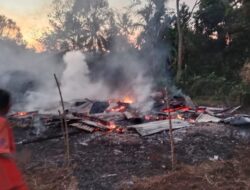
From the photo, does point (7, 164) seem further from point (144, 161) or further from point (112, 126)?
point (112, 126)

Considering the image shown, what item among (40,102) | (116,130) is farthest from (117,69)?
(116,130)

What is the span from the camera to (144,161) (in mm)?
8758

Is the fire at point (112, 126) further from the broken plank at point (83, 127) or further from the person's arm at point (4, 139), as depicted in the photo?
the person's arm at point (4, 139)

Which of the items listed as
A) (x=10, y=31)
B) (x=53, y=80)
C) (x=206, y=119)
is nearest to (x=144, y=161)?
(x=206, y=119)

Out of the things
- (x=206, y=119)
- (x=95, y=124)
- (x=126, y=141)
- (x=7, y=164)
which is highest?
(x=7, y=164)

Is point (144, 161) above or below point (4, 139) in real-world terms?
below

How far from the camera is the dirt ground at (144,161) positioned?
7.19 meters

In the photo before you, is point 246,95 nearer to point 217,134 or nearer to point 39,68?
point 217,134

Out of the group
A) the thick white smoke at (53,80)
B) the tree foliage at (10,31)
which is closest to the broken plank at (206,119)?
the thick white smoke at (53,80)

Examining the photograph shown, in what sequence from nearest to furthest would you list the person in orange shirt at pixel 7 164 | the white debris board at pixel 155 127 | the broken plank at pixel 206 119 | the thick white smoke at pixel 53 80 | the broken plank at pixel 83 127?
the person in orange shirt at pixel 7 164
the white debris board at pixel 155 127
the broken plank at pixel 83 127
the broken plank at pixel 206 119
the thick white smoke at pixel 53 80

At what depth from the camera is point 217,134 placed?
10.9 m

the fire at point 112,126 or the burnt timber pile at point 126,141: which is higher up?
the fire at point 112,126

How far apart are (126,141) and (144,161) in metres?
1.58

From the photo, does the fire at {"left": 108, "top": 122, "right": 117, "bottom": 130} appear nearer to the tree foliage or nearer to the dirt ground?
the dirt ground
